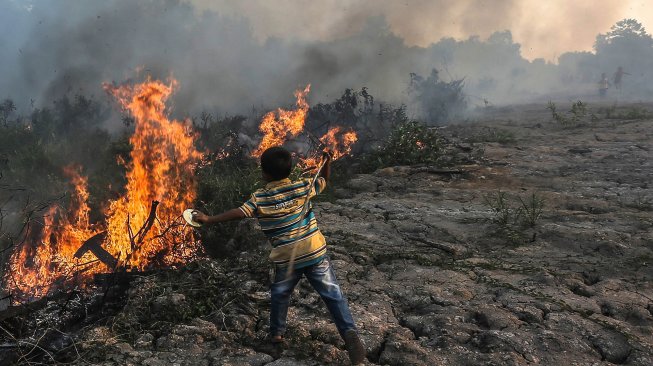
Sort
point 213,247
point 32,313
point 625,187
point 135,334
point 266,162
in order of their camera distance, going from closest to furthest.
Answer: point 266,162, point 135,334, point 32,313, point 213,247, point 625,187

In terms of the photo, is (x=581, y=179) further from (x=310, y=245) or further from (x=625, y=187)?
(x=310, y=245)

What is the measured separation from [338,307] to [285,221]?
66cm

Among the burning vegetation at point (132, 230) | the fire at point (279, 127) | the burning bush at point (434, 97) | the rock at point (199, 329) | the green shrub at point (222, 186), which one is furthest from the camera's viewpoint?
the burning bush at point (434, 97)

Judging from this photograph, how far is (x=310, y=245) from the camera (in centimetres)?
271

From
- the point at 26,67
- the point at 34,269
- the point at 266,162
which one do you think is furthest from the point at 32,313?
the point at 26,67

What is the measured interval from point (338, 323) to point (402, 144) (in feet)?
22.3

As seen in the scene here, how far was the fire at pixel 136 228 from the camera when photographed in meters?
4.54

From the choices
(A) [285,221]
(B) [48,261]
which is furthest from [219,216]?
(B) [48,261]

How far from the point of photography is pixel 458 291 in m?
3.70

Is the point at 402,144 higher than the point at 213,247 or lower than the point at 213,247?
higher

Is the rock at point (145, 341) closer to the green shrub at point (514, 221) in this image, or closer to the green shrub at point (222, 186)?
the green shrub at point (222, 186)

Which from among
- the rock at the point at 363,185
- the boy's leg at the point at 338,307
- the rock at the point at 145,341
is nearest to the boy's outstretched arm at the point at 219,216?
the boy's leg at the point at 338,307

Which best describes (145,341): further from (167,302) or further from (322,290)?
(322,290)

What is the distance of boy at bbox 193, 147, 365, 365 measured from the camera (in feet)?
8.71
